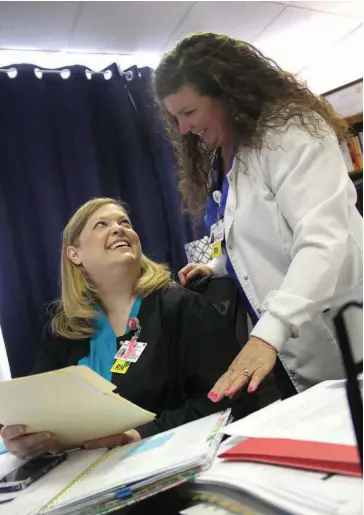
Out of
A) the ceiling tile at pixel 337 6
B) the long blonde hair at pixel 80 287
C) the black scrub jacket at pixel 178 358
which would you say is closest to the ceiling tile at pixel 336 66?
the ceiling tile at pixel 337 6

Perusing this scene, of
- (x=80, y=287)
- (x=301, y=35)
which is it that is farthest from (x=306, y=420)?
(x=301, y=35)

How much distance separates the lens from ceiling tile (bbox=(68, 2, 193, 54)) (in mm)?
2514

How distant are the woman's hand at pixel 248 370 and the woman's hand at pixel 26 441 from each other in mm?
388

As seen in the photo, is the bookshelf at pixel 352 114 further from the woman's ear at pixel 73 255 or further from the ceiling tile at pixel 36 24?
the woman's ear at pixel 73 255

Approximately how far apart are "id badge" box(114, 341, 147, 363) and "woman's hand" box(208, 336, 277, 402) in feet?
1.57

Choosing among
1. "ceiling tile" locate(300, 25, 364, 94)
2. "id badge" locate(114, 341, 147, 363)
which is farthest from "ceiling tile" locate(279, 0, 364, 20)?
"id badge" locate(114, 341, 147, 363)

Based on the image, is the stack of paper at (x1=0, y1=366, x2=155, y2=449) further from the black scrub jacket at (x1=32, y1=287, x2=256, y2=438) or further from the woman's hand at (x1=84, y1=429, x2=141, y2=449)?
the black scrub jacket at (x1=32, y1=287, x2=256, y2=438)

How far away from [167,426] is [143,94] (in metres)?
2.41

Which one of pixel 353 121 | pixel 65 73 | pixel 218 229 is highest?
pixel 65 73

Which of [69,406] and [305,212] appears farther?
[305,212]

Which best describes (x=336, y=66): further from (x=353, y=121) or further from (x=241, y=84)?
(x=241, y=84)

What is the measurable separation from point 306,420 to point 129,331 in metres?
0.86

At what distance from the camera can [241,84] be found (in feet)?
4.33

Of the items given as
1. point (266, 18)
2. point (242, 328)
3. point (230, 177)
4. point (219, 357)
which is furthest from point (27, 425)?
point (266, 18)
